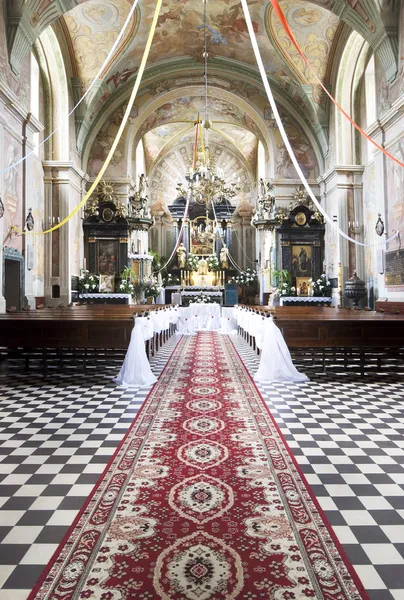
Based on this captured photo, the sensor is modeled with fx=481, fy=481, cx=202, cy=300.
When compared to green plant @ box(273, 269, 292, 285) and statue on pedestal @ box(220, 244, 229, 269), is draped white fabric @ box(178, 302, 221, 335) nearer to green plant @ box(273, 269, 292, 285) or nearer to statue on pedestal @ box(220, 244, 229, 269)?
green plant @ box(273, 269, 292, 285)

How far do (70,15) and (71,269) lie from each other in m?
8.10

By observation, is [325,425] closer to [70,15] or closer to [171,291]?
[70,15]

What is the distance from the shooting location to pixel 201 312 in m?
16.5

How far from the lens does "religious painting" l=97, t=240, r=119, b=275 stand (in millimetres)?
19641

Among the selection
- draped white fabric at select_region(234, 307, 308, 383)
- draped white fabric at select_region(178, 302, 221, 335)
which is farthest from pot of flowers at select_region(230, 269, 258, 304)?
draped white fabric at select_region(234, 307, 308, 383)

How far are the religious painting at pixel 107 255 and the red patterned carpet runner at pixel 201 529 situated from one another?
15.3 metres

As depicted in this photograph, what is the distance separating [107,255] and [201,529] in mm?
17640

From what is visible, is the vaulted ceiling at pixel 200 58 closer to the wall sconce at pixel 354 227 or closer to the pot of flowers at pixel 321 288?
the wall sconce at pixel 354 227

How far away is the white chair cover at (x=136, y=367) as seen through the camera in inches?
282

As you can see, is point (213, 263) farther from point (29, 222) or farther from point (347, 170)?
point (29, 222)

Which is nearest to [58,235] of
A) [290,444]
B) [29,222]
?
[29,222]

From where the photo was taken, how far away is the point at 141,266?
68.1ft

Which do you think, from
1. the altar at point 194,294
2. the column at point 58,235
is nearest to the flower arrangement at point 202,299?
the altar at point 194,294

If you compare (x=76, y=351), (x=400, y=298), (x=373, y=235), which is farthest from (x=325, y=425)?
(x=373, y=235)
